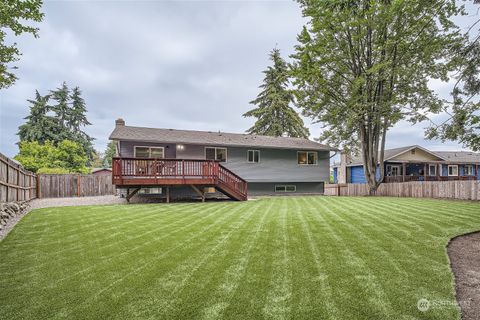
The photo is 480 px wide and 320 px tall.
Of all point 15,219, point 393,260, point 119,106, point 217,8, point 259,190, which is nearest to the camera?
point 393,260

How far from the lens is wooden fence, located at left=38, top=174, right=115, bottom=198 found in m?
17.5

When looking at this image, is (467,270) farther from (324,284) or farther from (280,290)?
(280,290)

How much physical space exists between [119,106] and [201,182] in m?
28.3

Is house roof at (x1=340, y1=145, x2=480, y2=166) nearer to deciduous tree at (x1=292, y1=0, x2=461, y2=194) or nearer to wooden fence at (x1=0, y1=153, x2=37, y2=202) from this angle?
deciduous tree at (x1=292, y1=0, x2=461, y2=194)

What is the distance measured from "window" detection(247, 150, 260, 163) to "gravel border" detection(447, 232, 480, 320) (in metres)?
14.0

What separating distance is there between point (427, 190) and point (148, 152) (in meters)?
17.7

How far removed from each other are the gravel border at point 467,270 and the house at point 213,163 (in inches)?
402

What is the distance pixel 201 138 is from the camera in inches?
705

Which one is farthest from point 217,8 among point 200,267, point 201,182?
point 200,267

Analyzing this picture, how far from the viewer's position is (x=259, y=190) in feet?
65.2

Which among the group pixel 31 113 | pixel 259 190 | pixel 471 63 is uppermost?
pixel 31 113

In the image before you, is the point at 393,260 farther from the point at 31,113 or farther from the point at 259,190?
the point at 31,113

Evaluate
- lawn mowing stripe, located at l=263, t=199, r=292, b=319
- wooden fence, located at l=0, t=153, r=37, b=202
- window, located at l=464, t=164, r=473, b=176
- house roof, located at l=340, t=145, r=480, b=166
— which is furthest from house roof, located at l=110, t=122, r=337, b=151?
window, located at l=464, t=164, r=473, b=176

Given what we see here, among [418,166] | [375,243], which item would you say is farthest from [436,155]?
[375,243]
